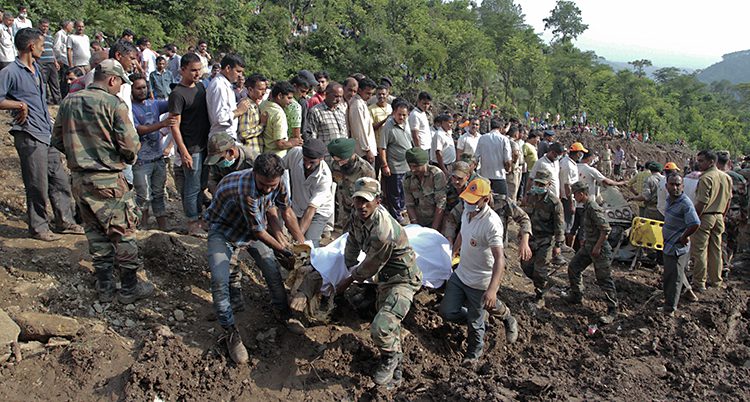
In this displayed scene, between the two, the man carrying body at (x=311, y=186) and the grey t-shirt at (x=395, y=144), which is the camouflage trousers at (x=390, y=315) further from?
the grey t-shirt at (x=395, y=144)

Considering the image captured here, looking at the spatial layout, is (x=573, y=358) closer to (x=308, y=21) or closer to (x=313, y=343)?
(x=313, y=343)

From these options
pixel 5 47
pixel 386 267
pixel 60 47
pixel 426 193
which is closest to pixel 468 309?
pixel 386 267

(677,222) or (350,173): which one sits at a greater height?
(350,173)

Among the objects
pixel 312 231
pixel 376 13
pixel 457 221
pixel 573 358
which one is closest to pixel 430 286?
pixel 457 221

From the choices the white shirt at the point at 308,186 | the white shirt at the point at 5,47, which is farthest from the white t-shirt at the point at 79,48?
the white shirt at the point at 308,186

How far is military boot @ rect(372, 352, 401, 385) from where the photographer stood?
15.2ft

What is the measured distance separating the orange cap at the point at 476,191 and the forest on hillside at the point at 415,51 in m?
18.8

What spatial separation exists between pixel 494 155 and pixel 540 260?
2.45 meters

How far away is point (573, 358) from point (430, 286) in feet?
6.13

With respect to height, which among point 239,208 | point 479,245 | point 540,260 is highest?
point 239,208

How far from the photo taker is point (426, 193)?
6.41 meters

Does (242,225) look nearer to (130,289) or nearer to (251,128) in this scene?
(130,289)

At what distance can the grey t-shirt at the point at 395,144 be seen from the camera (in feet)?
24.9

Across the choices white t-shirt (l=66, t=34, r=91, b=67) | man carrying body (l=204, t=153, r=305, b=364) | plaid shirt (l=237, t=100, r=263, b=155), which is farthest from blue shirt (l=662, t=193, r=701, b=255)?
white t-shirt (l=66, t=34, r=91, b=67)
